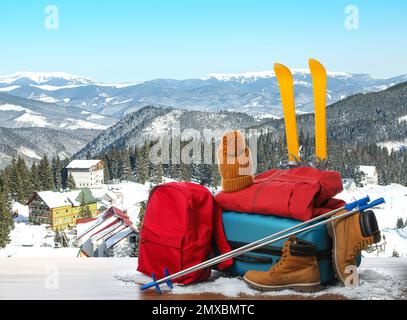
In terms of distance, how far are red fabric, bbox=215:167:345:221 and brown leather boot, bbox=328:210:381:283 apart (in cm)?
8

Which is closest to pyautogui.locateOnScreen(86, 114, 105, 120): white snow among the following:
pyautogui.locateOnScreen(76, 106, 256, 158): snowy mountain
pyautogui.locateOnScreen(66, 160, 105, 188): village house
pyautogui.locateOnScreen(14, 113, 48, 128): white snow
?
pyautogui.locateOnScreen(14, 113, 48, 128): white snow

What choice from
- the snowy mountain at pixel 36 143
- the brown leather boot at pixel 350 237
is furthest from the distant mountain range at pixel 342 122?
the brown leather boot at pixel 350 237

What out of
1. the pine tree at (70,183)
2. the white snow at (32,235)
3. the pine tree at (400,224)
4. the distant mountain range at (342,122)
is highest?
the distant mountain range at (342,122)

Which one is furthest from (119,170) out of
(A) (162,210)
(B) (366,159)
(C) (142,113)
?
(C) (142,113)

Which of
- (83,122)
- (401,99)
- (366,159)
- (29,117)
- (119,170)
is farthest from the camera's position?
(83,122)

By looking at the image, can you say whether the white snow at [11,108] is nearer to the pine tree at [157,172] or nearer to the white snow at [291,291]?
the pine tree at [157,172]

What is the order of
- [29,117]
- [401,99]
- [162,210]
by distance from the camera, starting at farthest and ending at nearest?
[29,117] → [401,99] → [162,210]

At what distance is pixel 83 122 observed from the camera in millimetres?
175875

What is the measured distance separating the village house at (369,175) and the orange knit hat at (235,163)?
37770 mm

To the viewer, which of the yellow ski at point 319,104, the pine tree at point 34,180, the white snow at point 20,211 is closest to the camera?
the yellow ski at point 319,104

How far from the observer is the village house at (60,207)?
2884cm

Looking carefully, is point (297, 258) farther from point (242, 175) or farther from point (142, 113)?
point (142, 113)

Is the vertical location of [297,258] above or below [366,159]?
above

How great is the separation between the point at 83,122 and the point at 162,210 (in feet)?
592
